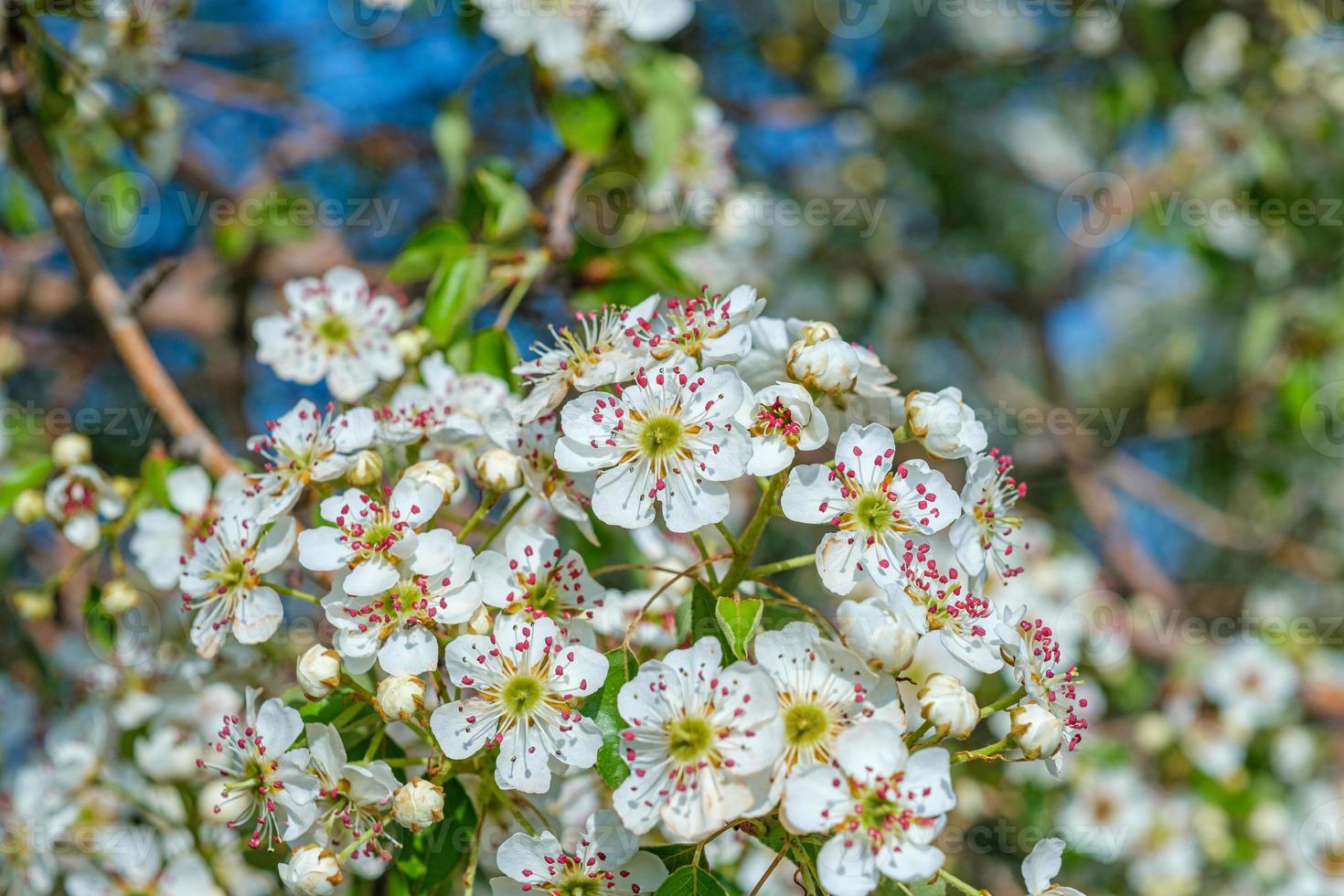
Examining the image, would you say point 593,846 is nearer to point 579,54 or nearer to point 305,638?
point 305,638

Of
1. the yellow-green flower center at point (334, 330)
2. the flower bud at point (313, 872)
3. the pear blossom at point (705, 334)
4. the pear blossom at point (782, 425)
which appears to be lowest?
the flower bud at point (313, 872)

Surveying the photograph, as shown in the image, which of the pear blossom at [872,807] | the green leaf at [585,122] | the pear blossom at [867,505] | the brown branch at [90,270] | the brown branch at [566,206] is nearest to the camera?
the pear blossom at [872,807]

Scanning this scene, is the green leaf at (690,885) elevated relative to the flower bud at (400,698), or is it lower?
lower

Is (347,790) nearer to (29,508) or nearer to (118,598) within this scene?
(118,598)

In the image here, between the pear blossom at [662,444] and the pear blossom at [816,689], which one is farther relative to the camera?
the pear blossom at [662,444]

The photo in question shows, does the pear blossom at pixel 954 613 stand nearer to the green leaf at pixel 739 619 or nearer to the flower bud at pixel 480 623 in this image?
the green leaf at pixel 739 619

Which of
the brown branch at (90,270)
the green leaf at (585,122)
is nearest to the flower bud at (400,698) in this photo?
the brown branch at (90,270)

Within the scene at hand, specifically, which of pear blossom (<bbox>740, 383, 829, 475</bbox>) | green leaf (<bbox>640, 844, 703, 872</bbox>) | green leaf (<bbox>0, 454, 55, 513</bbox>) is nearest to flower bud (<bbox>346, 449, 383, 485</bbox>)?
pear blossom (<bbox>740, 383, 829, 475</bbox>)
